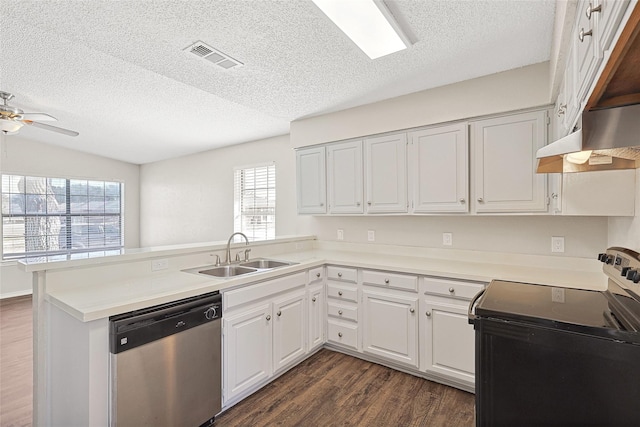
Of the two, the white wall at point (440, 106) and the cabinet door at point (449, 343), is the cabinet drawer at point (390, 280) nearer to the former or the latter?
the cabinet door at point (449, 343)

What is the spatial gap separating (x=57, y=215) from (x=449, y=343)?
7275 mm

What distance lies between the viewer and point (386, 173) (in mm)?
3090

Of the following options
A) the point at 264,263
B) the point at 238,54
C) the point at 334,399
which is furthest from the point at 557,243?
the point at 238,54

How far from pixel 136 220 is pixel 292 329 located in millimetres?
6112

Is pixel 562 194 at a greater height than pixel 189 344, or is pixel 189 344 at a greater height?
pixel 562 194

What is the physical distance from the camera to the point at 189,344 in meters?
1.87

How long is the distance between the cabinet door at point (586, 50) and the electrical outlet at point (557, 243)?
1663 millimetres

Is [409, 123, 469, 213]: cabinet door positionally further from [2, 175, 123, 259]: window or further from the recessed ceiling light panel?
[2, 175, 123, 259]: window

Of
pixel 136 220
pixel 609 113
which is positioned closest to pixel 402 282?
pixel 609 113

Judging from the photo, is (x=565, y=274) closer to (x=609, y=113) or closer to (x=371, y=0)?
(x=609, y=113)

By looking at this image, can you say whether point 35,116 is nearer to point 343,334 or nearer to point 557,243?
point 343,334

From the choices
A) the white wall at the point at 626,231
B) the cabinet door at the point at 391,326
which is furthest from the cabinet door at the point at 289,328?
the white wall at the point at 626,231

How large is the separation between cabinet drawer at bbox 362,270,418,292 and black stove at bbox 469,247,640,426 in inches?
42.7

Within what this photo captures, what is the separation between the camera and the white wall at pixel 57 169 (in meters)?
5.45
